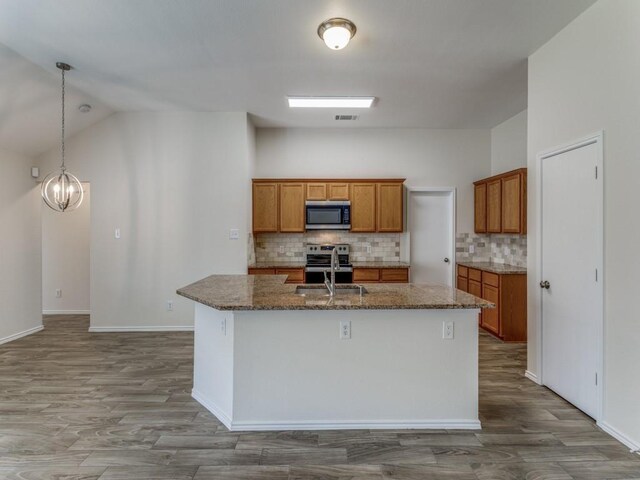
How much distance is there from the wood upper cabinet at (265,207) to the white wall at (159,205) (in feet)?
1.59

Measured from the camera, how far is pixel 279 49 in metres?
3.16

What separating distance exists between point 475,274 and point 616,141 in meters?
2.89

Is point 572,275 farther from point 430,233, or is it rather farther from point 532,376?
point 430,233

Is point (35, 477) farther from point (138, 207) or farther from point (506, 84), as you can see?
point (506, 84)

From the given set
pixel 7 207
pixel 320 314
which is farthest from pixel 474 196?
pixel 7 207

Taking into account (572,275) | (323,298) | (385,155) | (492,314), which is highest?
(385,155)

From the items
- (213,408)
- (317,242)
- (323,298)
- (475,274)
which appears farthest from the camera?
(317,242)

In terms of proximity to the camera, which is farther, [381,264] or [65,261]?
[65,261]

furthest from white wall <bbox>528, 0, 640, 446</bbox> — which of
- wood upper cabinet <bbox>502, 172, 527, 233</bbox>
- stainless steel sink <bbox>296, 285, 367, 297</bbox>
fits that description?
stainless steel sink <bbox>296, 285, 367, 297</bbox>

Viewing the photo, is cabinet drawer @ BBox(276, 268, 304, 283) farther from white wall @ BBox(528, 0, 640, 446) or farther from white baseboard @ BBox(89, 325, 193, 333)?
white wall @ BBox(528, 0, 640, 446)

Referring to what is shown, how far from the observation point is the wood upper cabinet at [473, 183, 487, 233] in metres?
5.33

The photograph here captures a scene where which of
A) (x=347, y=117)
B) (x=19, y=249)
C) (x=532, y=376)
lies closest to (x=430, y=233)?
(x=347, y=117)

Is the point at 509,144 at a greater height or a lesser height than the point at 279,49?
lesser

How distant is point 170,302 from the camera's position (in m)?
4.87
